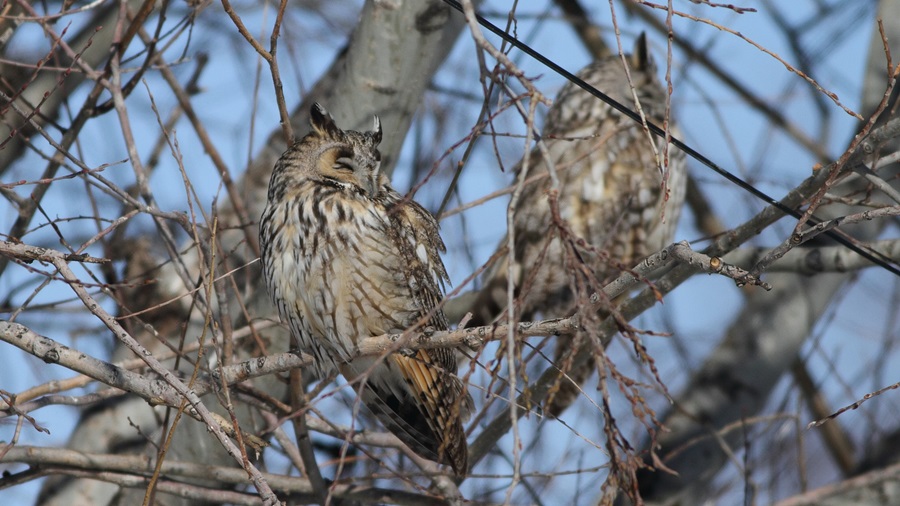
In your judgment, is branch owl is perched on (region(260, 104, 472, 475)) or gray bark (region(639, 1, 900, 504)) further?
gray bark (region(639, 1, 900, 504))

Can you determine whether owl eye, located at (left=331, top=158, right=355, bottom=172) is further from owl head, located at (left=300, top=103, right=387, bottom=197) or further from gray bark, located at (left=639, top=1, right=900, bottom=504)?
gray bark, located at (left=639, top=1, right=900, bottom=504)

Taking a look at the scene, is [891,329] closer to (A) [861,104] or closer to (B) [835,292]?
(B) [835,292]

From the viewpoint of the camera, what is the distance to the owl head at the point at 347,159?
2.88m

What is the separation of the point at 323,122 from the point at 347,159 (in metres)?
0.16

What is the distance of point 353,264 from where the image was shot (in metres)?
2.75

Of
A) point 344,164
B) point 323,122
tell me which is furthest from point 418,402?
point 323,122

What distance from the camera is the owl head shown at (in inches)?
114

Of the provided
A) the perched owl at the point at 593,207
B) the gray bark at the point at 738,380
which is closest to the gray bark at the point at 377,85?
the perched owl at the point at 593,207

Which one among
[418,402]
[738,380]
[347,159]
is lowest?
[418,402]

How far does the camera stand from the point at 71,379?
8.66ft

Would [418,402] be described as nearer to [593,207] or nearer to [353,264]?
[353,264]

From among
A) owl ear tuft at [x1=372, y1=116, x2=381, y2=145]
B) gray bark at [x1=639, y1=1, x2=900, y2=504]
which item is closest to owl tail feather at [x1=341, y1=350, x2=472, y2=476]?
owl ear tuft at [x1=372, y1=116, x2=381, y2=145]

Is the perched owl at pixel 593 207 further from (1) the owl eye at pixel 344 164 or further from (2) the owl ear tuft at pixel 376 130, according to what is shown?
(1) the owl eye at pixel 344 164

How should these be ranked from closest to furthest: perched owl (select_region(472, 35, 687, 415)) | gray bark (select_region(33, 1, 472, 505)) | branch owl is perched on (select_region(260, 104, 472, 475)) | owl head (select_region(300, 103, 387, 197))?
branch owl is perched on (select_region(260, 104, 472, 475)) < owl head (select_region(300, 103, 387, 197)) < gray bark (select_region(33, 1, 472, 505)) < perched owl (select_region(472, 35, 687, 415))
